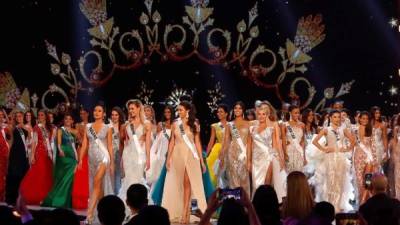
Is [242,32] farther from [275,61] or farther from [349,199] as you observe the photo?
[349,199]

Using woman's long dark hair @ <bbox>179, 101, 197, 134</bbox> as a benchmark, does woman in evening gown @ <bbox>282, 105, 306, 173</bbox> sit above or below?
below

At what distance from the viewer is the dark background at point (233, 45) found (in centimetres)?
1598

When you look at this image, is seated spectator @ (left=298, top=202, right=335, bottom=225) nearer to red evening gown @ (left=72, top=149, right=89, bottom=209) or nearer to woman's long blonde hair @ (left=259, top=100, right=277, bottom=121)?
woman's long blonde hair @ (left=259, top=100, right=277, bottom=121)

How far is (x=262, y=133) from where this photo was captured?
11.5 meters

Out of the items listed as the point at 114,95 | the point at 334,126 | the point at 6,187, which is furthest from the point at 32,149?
the point at 334,126

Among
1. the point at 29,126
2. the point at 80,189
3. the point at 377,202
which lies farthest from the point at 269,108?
the point at 377,202

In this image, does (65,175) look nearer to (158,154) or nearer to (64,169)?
(64,169)

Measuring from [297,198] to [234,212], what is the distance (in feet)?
3.28

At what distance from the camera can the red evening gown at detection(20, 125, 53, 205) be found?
13750 millimetres

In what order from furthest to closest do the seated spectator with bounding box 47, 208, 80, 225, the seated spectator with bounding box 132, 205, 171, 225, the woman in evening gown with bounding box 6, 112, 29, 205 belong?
the woman in evening gown with bounding box 6, 112, 29, 205 → the seated spectator with bounding box 132, 205, 171, 225 → the seated spectator with bounding box 47, 208, 80, 225

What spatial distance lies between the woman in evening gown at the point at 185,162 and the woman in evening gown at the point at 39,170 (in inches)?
135

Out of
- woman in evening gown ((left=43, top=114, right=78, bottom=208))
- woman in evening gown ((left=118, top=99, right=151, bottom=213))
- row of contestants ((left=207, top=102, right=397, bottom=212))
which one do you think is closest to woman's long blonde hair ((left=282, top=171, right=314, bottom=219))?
row of contestants ((left=207, top=102, right=397, bottom=212))

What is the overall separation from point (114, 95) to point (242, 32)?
2.99 m

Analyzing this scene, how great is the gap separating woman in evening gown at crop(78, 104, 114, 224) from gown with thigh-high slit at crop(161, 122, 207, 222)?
0.78 metres
